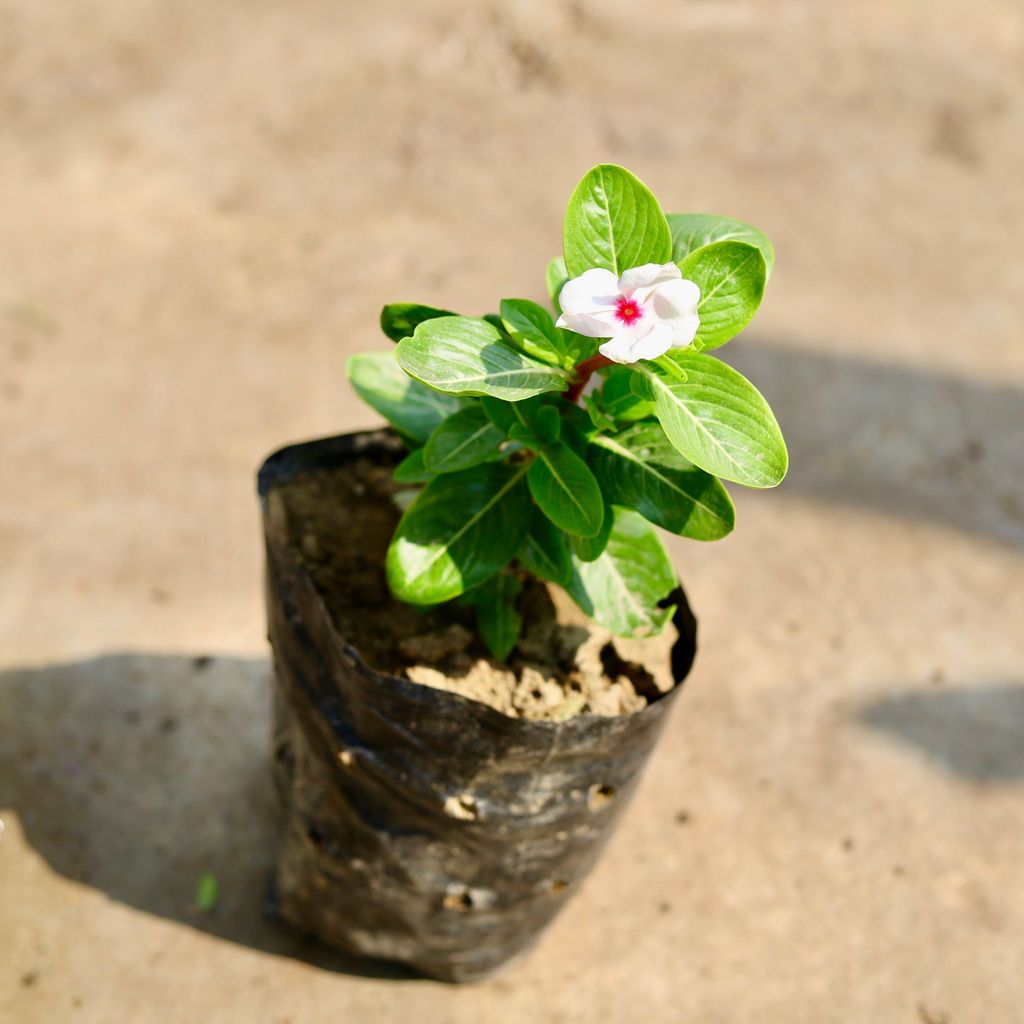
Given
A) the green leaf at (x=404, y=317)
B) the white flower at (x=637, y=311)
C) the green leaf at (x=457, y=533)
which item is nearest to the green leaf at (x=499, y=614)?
the green leaf at (x=457, y=533)

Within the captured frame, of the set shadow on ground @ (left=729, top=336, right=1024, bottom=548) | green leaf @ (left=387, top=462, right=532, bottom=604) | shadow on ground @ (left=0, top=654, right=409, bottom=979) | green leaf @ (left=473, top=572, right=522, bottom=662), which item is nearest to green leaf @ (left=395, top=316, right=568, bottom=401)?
green leaf @ (left=387, top=462, right=532, bottom=604)

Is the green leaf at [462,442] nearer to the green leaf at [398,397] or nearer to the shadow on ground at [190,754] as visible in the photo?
the green leaf at [398,397]

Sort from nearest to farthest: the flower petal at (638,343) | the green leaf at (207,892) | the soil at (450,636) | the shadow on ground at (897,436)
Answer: the flower petal at (638,343) < the soil at (450,636) < the green leaf at (207,892) < the shadow on ground at (897,436)

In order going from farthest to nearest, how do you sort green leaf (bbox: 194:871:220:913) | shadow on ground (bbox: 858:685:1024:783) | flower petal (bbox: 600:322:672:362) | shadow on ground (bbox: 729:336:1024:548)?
shadow on ground (bbox: 729:336:1024:548), shadow on ground (bbox: 858:685:1024:783), green leaf (bbox: 194:871:220:913), flower petal (bbox: 600:322:672:362)

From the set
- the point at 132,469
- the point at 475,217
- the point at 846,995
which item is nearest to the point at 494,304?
the point at 475,217

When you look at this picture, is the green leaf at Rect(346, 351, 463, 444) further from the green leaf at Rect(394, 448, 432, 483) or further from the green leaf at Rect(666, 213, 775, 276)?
the green leaf at Rect(666, 213, 775, 276)

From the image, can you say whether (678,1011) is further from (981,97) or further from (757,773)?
(981,97)

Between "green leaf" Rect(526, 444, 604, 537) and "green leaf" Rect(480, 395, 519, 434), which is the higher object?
"green leaf" Rect(480, 395, 519, 434)
